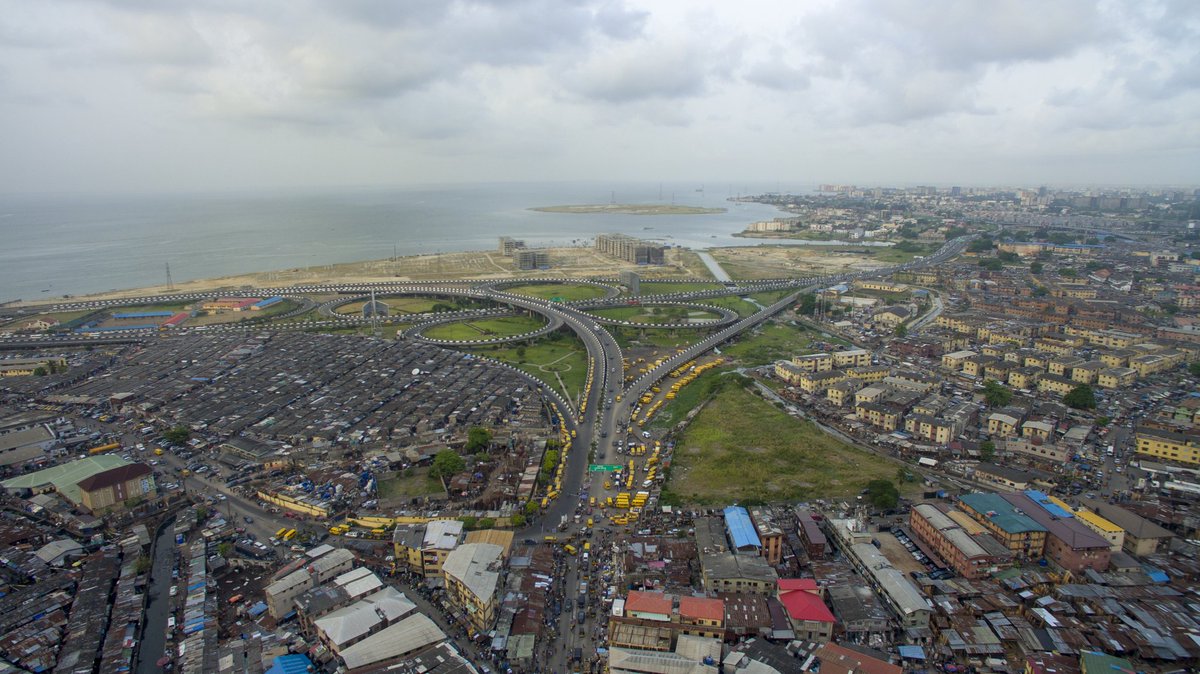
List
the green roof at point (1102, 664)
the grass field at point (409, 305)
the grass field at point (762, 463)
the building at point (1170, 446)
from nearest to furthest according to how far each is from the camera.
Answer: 1. the green roof at point (1102, 664)
2. the grass field at point (762, 463)
3. the building at point (1170, 446)
4. the grass field at point (409, 305)

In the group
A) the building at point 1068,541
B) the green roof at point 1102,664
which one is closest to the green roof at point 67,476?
the green roof at point 1102,664

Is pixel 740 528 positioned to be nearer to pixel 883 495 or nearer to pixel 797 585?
pixel 797 585

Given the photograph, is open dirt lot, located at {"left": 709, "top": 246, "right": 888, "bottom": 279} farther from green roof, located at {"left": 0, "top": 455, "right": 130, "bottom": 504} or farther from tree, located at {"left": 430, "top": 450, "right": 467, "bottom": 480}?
green roof, located at {"left": 0, "top": 455, "right": 130, "bottom": 504}

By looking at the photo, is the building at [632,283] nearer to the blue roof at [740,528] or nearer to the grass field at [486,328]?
A: the grass field at [486,328]

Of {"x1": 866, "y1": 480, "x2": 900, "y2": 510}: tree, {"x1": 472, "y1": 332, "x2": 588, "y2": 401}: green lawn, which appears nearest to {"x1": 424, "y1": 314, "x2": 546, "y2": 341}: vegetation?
{"x1": 472, "y1": 332, "x2": 588, "y2": 401}: green lawn

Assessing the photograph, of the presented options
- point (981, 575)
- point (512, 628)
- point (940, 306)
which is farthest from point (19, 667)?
point (940, 306)
